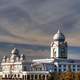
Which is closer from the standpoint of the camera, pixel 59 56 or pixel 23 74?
pixel 23 74

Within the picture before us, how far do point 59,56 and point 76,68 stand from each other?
4.15m

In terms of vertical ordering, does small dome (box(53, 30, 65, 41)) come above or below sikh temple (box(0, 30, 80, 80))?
above

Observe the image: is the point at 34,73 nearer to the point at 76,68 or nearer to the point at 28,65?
the point at 28,65

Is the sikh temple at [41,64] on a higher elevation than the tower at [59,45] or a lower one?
lower

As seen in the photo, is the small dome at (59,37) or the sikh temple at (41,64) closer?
the sikh temple at (41,64)

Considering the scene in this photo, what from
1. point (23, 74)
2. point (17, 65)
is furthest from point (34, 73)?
point (17, 65)

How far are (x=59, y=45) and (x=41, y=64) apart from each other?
20.2ft

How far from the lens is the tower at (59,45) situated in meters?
74.7

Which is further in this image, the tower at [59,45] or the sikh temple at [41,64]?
the tower at [59,45]

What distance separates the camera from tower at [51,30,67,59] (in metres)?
74.7

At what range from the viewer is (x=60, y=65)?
71.9 meters

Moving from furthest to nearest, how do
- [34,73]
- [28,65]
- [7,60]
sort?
[7,60] → [28,65] → [34,73]

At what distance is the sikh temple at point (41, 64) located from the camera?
2650 inches

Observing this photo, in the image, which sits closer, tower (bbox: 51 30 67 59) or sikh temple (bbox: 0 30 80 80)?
sikh temple (bbox: 0 30 80 80)
